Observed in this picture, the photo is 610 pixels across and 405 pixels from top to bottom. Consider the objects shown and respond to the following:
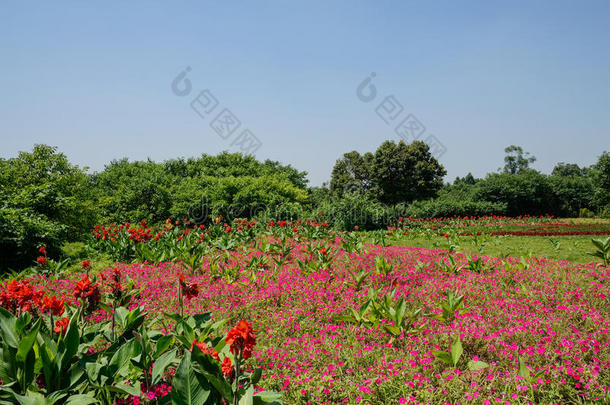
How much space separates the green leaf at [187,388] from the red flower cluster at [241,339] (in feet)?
1.14

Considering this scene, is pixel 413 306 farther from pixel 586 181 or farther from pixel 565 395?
pixel 586 181

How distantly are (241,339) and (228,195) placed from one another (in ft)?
56.3

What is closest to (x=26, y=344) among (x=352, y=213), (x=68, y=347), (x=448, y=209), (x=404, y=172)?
(x=68, y=347)

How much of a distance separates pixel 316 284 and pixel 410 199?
32.4 m

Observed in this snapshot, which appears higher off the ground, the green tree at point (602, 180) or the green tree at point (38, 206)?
the green tree at point (38, 206)

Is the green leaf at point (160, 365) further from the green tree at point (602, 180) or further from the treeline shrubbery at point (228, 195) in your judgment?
the green tree at point (602, 180)

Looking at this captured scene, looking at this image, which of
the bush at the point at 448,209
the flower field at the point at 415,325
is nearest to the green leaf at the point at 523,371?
the flower field at the point at 415,325

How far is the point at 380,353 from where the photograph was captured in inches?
133

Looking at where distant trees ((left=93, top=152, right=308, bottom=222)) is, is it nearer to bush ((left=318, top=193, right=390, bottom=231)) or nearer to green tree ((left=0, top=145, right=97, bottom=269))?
bush ((left=318, top=193, right=390, bottom=231))

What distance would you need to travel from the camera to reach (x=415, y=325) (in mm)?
3977

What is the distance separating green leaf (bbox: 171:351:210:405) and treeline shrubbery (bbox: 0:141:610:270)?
8506 millimetres

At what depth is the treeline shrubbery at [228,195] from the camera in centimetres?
946

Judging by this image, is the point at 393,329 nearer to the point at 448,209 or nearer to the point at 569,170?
the point at 448,209

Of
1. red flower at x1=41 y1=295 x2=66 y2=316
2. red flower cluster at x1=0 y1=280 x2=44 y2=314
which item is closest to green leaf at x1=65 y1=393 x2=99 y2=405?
red flower at x1=41 y1=295 x2=66 y2=316
